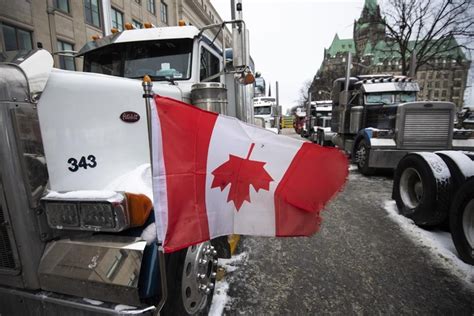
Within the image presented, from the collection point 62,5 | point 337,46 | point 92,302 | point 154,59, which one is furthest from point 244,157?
point 337,46

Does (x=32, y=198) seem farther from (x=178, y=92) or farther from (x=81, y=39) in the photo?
(x=81, y=39)

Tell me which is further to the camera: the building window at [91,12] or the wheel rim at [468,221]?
the building window at [91,12]

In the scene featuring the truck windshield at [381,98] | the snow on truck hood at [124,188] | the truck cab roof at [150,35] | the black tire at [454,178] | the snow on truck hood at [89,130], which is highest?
the truck cab roof at [150,35]

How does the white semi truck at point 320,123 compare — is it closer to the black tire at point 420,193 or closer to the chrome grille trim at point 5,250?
the black tire at point 420,193

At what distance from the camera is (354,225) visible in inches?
176

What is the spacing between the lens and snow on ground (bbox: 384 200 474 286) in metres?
3.09

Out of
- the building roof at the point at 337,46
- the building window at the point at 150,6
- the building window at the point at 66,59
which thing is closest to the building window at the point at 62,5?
the building window at the point at 66,59

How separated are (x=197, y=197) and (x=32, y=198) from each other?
0.94m

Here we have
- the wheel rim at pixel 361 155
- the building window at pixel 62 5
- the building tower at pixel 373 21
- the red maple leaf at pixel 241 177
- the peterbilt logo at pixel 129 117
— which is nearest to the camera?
the red maple leaf at pixel 241 177

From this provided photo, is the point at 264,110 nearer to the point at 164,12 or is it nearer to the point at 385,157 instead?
the point at 385,157

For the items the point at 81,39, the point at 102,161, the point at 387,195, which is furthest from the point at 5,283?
the point at 81,39

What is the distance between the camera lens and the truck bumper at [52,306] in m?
1.49

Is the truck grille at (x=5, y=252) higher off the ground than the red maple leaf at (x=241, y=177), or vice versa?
the red maple leaf at (x=241, y=177)

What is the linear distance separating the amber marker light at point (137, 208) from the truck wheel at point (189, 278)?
32cm
